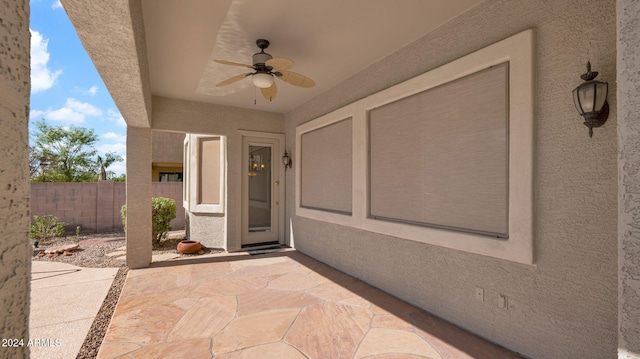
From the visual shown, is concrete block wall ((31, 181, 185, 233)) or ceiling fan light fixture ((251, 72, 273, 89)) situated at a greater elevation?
ceiling fan light fixture ((251, 72, 273, 89))

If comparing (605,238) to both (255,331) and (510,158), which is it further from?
(255,331)

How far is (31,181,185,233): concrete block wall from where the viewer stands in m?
7.73

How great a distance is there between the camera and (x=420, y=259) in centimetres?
325

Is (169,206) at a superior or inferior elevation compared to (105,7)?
inferior

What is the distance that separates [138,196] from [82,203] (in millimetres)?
4971

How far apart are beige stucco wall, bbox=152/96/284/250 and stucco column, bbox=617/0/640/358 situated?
564cm

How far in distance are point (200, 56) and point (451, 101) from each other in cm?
309

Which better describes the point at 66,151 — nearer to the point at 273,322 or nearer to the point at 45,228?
the point at 45,228

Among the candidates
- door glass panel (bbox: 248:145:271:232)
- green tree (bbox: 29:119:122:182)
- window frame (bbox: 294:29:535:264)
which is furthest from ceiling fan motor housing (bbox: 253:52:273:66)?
green tree (bbox: 29:119:122:182)

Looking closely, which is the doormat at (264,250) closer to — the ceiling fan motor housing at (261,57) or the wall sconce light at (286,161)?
the wall sconce light at (286,161)

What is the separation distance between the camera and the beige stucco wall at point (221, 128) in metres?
5.32

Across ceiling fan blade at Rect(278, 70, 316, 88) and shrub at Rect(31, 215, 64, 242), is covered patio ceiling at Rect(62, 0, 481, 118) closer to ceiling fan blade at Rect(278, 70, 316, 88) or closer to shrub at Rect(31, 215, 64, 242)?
ceiling fan blade at Rect(278, 70, 316, 88)

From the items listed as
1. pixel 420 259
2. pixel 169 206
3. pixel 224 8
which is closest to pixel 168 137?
pixel 169 206

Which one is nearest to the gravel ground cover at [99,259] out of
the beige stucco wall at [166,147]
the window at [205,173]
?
the window at [205,173]
